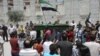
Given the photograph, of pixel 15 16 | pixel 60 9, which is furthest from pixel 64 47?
pixel 60 9

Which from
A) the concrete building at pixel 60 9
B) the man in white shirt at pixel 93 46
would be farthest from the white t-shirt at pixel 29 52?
the concrete building at pixel 60 9

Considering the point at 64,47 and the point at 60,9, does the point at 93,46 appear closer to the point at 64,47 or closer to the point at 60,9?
the point at 64,47

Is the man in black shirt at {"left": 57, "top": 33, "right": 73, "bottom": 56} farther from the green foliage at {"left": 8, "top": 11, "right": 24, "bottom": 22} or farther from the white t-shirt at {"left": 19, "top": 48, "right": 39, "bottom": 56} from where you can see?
the green foliage at {"left": 8, "top": 11, "right": 24, "bottom": 22}

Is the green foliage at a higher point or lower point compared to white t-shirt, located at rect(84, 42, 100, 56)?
lower

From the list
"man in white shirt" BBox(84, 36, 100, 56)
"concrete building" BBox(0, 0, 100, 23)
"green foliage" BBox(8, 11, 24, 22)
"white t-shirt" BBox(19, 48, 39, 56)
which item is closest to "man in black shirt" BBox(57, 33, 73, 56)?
"man in white shirt" BBox(84, 36, 100, 56)

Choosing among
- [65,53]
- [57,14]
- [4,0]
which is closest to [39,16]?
[57,14]

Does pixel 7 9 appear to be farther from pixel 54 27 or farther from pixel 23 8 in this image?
pixel 54 27

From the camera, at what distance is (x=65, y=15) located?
185 feet

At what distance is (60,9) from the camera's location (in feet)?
186

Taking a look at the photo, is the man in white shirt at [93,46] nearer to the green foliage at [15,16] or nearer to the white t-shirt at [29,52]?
the white t-shirt at [29,52]

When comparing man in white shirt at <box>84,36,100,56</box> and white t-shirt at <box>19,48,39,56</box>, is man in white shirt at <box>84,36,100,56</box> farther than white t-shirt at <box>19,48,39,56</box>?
Yes

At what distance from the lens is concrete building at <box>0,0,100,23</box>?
182 feet

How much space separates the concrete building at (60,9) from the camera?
182 ft

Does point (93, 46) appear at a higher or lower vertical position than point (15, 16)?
higher
